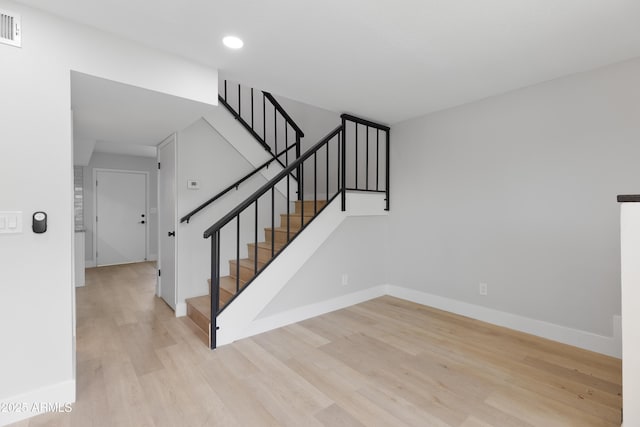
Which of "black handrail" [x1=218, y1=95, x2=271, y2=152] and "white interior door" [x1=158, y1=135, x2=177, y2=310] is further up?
"black handrail" [x1=218, y1=95, x2=271, y2=152]

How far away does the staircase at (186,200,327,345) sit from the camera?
280cm

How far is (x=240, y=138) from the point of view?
3.61 metres

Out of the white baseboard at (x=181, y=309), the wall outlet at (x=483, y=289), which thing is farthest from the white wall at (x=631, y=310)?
→ the white baseboard at (x=181, y=309)

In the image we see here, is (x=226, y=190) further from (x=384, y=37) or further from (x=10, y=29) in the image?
(x=384, y=37)

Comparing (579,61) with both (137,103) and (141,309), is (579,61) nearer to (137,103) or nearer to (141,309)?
(137,103)

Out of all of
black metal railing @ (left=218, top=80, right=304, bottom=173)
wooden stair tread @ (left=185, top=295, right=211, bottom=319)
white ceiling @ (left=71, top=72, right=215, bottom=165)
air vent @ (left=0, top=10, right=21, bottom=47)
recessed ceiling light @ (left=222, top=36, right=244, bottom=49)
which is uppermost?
black metal railing @ (left=218, top=80, right=304, bottom=173)

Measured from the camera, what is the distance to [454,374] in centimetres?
216

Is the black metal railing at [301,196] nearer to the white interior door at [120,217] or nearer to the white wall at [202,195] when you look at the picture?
the white wall at [202,195]

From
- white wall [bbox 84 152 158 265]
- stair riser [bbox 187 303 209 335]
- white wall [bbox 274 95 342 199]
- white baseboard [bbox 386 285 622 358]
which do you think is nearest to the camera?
white baseboard [bbox 386 285 622 358]

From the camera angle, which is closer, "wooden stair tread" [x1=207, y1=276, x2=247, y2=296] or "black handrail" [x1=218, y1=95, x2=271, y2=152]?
"wooden stair tread" [x1=207, y1=276, x2=247, y2=296]

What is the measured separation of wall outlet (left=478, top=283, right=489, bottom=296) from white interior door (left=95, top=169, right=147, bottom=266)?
21.3ft

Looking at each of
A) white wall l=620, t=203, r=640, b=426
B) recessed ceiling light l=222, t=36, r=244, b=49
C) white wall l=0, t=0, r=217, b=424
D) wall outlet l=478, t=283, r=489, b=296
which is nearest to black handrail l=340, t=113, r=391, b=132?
recessed ceiling light l=222, t=36, r=244, b=49

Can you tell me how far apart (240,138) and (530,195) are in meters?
3.11

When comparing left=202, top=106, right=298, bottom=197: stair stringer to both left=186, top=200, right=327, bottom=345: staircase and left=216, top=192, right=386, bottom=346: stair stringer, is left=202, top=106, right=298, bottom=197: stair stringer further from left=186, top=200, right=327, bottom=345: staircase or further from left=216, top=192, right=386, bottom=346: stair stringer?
left=216, top=192, right=386, bottom=346: stair stringer
